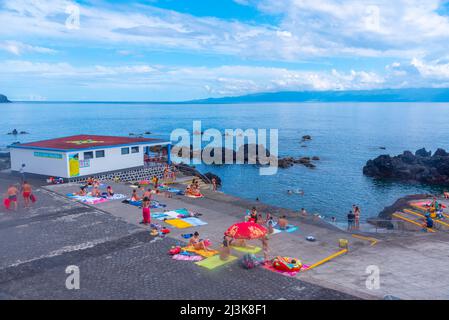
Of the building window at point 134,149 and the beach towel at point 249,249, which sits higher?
the building window at point 134,149

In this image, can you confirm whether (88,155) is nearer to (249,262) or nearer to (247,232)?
(247,232)

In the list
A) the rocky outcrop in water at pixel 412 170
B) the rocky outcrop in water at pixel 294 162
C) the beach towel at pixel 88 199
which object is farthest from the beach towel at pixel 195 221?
the rocky outcrop in water at pixel 294 162

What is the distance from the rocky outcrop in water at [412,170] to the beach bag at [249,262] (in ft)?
152

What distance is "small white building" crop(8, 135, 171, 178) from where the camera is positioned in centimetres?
2972

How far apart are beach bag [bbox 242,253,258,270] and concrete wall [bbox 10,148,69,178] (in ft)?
63.5

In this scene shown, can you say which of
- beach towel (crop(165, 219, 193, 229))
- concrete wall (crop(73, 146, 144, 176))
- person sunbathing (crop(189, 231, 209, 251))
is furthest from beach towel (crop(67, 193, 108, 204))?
person sunbathing (crop(189, 231, 209, 251))

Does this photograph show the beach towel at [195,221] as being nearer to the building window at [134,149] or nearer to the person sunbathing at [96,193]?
the person sunbathing at [96,193]

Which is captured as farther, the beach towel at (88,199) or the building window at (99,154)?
the building window at (99,154)

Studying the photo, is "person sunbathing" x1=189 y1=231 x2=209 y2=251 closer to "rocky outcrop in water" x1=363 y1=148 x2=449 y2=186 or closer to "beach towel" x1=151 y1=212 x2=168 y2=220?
"beach towel" x1=151 y1=212 x2=168 y2=220

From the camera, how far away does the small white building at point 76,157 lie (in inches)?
1170

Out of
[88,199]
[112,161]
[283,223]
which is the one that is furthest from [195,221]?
[112,161]

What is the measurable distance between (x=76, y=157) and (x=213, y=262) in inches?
741
